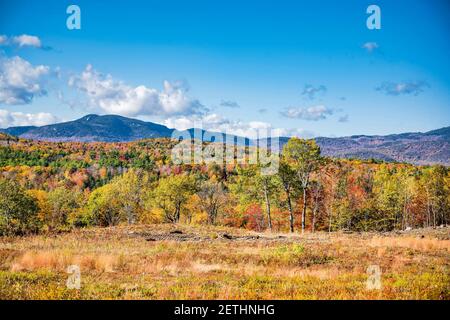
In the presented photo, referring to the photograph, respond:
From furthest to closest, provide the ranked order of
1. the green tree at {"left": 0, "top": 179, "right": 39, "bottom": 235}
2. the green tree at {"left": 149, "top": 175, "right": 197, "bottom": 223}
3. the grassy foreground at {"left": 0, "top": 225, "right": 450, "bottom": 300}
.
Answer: the green tree at {"left": 149, "top": 175, "right": 197, "bottom": 223}, the green tree at {"left": 0, "top": 179, "right": 39, "bottom": 235}, the grassy foreground at {"left": 0, "top": 225, "right": 450, "bottom": 300}

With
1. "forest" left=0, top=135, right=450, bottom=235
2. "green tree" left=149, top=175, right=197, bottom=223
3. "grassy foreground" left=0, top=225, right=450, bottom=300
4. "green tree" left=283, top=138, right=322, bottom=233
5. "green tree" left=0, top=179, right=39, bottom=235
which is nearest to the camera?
"grassy foreground" left=0, top=225, right=450, bottom=300

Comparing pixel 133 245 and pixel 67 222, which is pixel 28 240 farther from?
pixel 67 222

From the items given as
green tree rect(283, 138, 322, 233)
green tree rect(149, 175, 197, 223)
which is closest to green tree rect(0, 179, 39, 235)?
green tree rect(149, 175, 197, 223)

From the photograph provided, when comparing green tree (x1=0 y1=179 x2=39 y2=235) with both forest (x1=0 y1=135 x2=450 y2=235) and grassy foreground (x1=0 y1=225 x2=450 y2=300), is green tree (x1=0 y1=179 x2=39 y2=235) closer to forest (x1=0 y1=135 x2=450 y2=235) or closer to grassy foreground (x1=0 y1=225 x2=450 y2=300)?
forest (x1=0 y1=135 x2=450 y2=235)

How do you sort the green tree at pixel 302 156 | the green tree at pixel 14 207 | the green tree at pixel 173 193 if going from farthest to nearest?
1. the green tree at pixel 173 193
2. the green tree at pixel 14 207
3. the green tree at pixel 302 156

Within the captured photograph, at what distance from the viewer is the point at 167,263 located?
60.6 feet

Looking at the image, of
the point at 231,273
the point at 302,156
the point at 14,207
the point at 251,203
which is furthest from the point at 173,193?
the point at 231,273

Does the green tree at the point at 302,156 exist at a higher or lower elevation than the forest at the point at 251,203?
higher

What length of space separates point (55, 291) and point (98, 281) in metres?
2.54

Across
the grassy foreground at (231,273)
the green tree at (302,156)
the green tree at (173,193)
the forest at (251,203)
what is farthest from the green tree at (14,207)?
the green tree at (302,156)

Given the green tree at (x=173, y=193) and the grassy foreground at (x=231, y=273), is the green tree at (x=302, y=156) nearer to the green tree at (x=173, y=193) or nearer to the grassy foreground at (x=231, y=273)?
the grassy foreground at (x=231, y=273)

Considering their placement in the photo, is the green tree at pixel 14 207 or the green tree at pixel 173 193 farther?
the green tree at pixel 173 193

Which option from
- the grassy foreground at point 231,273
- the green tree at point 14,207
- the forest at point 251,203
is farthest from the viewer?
the green tree at point 14,207

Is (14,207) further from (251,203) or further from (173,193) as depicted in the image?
(251,203)
